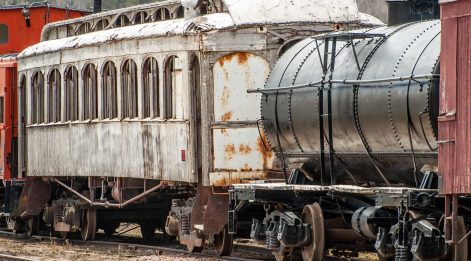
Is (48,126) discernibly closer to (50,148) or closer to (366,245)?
(50,148)

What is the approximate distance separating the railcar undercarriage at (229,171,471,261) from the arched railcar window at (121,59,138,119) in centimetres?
364

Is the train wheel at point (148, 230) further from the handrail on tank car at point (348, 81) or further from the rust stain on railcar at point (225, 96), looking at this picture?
the handrail on tank car at point (348, 81)

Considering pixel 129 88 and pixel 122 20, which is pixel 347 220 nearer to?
pixel 129 88

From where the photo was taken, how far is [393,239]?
1410 centimetres

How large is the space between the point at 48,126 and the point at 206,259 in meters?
7.34

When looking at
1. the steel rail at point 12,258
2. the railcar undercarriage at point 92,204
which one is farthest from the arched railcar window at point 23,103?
the steel rail at point 12,258

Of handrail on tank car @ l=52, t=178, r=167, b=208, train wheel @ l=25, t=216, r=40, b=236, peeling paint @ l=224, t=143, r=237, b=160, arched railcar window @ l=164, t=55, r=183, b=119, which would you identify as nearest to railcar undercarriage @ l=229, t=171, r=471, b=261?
peeling paint @ l=224, t=143, r=237, b=160

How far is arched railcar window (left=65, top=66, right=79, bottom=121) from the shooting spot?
24.3 meters

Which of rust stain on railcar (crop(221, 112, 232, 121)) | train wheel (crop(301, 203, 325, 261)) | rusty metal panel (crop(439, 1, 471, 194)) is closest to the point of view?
rusty metal panel (crop(439, 1, 471, 194))

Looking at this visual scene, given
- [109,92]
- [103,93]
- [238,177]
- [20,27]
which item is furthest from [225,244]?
[20,27]

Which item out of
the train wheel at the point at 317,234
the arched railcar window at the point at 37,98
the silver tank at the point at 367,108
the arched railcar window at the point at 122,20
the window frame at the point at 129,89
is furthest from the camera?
the arched railcar window at the point at 37,98

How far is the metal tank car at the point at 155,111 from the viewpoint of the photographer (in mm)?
19203

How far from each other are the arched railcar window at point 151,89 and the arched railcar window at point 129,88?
42 cm

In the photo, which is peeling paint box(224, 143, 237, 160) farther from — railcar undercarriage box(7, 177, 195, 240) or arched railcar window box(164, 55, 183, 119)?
railcar undercarriage box(7, 177, 195, 240)
